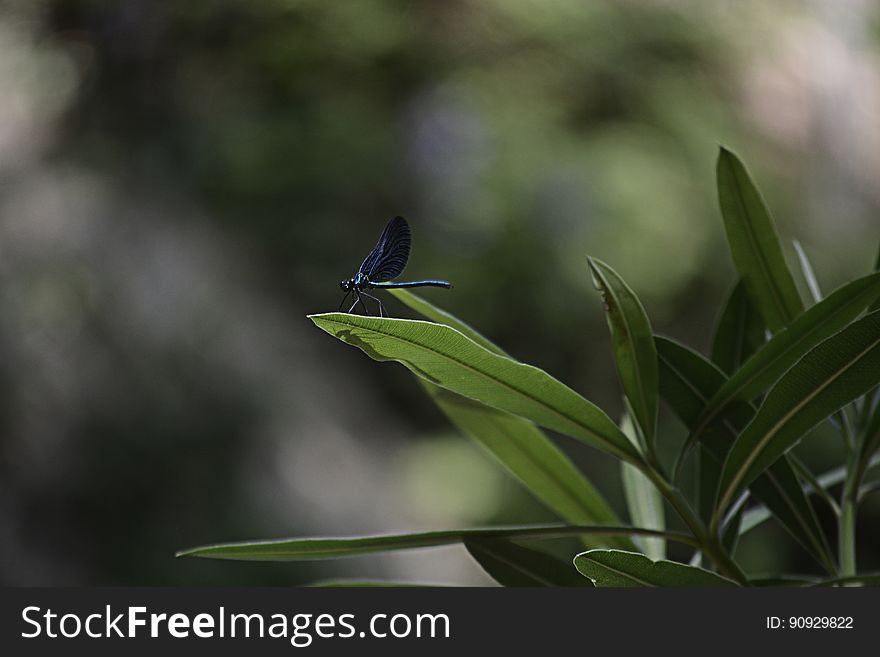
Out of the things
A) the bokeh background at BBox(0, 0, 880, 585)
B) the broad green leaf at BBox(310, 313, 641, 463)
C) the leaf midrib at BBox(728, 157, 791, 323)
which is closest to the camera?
the broad green leaf at BBox(310, 313, 641, 463)

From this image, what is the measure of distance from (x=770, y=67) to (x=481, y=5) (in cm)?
87

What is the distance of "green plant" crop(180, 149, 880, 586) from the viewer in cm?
25

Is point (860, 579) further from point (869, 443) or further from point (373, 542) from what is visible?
point (373, 542)

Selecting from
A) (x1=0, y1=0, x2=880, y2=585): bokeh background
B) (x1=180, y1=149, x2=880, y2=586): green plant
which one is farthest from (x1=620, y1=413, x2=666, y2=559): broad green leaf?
(x1=0, y1=0, x2=880, y2=585): bokeh background

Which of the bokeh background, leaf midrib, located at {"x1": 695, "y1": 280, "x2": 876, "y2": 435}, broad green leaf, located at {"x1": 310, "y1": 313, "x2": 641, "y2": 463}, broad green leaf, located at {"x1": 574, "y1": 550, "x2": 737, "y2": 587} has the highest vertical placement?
the bokeh background

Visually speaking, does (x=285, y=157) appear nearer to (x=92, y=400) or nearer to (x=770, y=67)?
(x=92, y=400)

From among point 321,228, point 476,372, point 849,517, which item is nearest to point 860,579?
point 849,517

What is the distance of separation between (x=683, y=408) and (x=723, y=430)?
0.02 m

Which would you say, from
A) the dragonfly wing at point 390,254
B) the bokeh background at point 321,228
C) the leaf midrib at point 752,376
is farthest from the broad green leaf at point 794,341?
the bokeh background at point 321,228

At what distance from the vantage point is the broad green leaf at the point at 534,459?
35 centimetres

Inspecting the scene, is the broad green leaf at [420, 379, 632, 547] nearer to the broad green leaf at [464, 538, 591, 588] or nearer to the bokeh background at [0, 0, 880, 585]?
the broad green leaf at [464, 538, 591, 588]

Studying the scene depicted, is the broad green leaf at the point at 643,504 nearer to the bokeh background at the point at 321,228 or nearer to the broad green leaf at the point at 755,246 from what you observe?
the broad green leaf at the point at 755,246

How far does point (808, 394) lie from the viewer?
10.2 inches

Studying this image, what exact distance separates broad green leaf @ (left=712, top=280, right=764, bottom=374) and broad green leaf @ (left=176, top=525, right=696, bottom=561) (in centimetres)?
10
